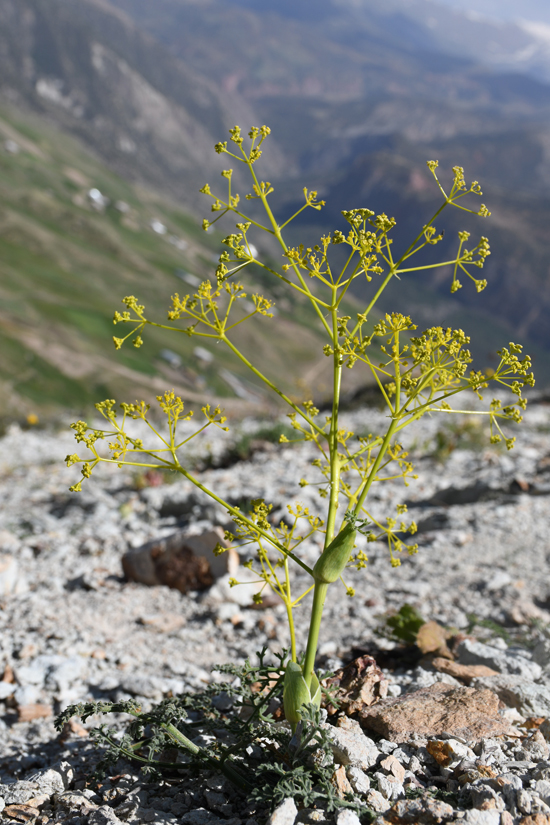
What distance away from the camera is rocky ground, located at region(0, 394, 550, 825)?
8.79ft

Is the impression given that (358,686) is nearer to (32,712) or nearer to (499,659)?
(499,659)

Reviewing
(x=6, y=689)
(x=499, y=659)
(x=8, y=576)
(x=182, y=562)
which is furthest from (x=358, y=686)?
(x=8, y=576)

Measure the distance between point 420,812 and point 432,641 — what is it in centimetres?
215

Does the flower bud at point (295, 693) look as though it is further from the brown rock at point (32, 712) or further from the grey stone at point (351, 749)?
the brown rock at point (32, 712)

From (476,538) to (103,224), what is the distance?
173672mm

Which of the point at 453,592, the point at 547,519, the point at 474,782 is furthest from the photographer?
the point at 547,519

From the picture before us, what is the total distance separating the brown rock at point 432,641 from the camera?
4336 mm

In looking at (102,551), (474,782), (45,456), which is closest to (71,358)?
(45,456)

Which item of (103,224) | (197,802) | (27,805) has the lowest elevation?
(27,805)

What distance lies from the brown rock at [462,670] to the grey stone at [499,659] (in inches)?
5.9

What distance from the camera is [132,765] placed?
316cm

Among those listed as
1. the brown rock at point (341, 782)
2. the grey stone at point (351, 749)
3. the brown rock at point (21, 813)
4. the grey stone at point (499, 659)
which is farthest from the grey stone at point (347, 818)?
the grey stone at point (499, 659)

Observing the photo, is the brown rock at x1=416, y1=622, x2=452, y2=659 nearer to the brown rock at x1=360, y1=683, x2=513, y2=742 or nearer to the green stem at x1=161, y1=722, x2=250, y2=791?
the brown rock at x1=360, y1=683, x2=513, y2=742

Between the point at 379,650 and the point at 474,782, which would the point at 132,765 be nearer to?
the point at 474,782
